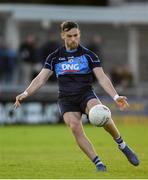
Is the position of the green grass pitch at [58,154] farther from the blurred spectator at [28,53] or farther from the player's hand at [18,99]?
the blurred spectator at [28,53]

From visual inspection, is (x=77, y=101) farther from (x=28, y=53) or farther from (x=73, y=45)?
(x=28, y=53)

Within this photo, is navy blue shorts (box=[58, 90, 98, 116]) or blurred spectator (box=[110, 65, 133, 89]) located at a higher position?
navy blue shorts (box=[58, 90, 98, 116])

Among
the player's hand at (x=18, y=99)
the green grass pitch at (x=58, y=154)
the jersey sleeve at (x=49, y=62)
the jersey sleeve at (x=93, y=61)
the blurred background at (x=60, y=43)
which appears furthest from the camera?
the blurred background at (x=60, y=43)

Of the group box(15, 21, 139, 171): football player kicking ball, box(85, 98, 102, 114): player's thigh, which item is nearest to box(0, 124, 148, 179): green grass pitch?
box(15, 21, 139, 171): football player kicking ball

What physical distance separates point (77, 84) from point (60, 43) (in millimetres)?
21183

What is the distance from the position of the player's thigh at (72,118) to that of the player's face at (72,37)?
1100 mm

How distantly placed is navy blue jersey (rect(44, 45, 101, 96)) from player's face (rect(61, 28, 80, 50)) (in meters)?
0.16

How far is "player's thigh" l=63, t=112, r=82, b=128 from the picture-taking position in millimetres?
13680

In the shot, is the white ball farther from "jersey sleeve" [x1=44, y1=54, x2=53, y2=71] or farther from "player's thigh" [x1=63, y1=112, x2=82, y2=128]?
"jersey sleeve" [x1=44, y1=54, x2=53, y2=71]

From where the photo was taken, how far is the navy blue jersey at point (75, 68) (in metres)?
13.8

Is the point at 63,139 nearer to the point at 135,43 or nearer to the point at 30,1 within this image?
the point at 135,43

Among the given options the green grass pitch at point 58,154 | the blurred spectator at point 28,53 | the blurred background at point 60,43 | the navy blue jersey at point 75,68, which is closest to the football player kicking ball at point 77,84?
the navy blue jersey at point 75,68

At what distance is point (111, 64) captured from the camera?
37.1 metres

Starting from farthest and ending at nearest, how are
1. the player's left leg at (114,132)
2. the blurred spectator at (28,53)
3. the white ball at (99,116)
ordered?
the blurred spectator at (28,53) < the player's left leg at (114,132) < the white ball at (99,116)
